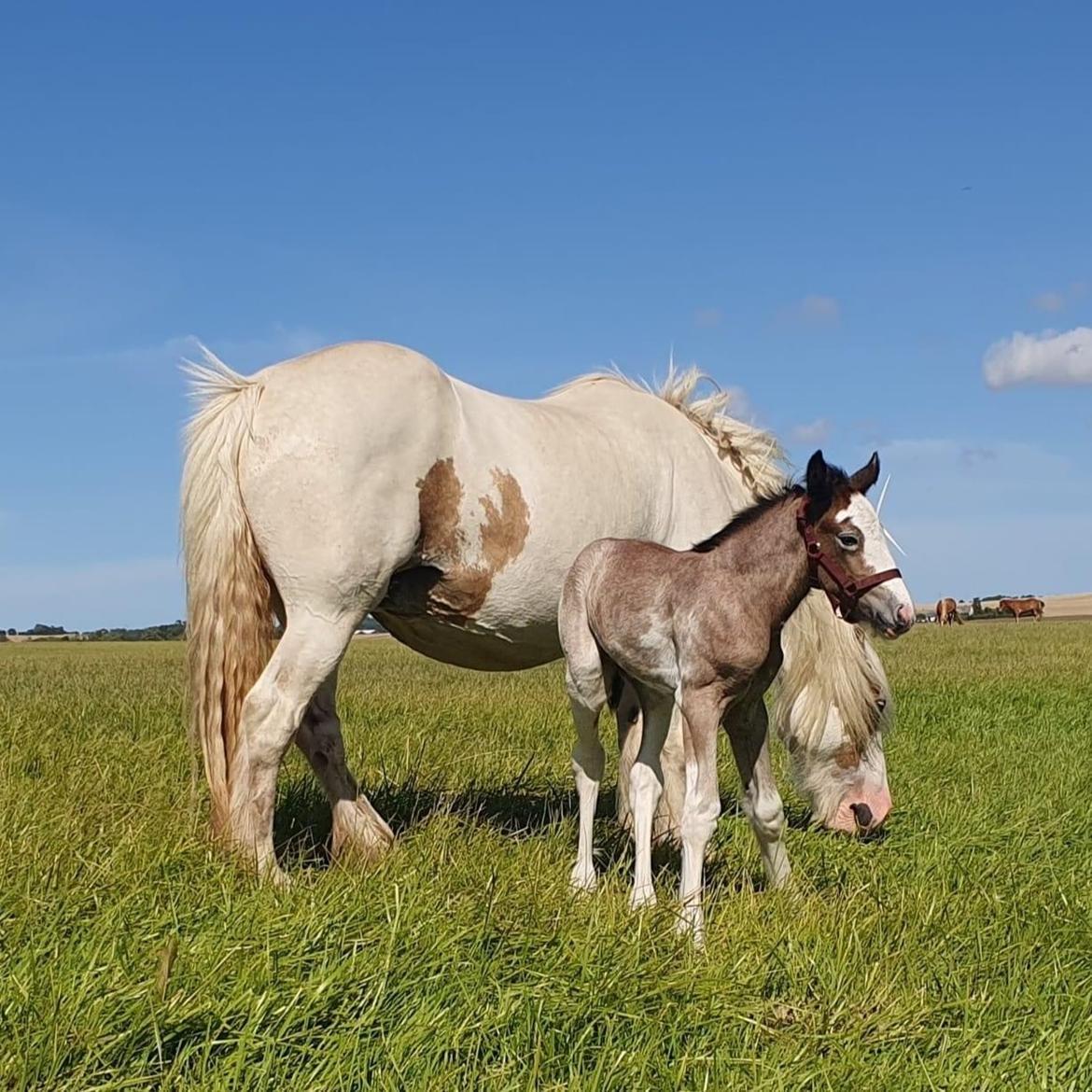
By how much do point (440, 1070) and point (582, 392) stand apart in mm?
4332

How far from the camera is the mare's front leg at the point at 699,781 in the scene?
15.3ft

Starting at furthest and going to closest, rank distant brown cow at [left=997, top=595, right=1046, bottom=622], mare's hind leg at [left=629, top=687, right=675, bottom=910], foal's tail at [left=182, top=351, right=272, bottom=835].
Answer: distant brown cow at [left=997, top=595, right=1046, bottom=622] < foal's tail at [left=182, top=351, right=272, bottom=835] < mare's hind leg at [left=629, top=687, right=675, bottom=910]

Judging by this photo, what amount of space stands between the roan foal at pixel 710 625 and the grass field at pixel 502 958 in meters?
0.33

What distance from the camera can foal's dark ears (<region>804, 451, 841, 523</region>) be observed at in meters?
4.56

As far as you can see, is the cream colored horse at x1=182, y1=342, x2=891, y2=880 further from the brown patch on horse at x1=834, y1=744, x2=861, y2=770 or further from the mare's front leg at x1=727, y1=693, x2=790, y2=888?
the brown patch on horse at x1=834, y1=744, x2=861, y2=770

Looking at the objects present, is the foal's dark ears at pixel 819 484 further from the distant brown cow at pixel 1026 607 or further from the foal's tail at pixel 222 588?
the distant brown cow at pixel 1026 607

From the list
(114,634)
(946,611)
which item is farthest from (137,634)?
(946,611)

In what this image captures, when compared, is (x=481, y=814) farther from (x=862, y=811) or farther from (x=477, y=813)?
(x=862, y=811)

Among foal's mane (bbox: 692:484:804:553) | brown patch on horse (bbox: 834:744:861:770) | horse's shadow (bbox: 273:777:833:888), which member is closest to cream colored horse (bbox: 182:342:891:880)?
horse's shadow (bbox: 273:777:833:888)

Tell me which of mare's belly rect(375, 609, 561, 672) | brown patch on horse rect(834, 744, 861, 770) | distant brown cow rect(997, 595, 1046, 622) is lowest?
brown patch on horse rect(834, 744, 861, 770)

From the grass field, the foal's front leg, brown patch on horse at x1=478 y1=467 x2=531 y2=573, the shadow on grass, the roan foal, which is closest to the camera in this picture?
the grass field

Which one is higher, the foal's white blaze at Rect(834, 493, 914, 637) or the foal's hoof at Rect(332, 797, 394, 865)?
the foal's white blaze at Rect(834, 493, 914, 637)

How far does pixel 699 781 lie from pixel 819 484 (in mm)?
1230

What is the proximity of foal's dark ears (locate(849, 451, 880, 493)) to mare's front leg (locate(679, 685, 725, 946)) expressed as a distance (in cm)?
94
